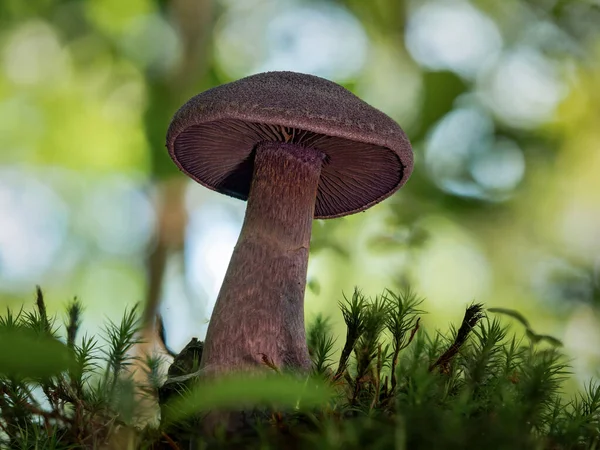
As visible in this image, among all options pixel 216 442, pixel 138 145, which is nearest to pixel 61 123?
pixel 138 145

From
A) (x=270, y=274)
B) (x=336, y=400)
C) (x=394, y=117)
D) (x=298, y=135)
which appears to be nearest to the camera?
(x=336, y=400)

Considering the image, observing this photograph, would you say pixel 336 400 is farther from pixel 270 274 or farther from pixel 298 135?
pixel 298 135

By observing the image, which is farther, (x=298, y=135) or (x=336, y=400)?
(x=298, y=135)

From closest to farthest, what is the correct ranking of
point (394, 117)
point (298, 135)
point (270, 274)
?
point (270, 274)
point (298, 135)
point (394, 117)

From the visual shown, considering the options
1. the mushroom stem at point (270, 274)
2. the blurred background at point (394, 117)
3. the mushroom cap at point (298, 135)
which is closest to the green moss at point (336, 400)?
the mushroom stem at point (270, 274)

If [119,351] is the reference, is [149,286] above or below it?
above

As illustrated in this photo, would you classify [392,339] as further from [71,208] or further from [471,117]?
[71,208]

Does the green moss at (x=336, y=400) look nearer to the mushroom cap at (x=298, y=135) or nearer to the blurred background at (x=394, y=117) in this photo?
the mushroom cap at (x=298, y=135)

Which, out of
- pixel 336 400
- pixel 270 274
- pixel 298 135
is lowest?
pixel 336 400

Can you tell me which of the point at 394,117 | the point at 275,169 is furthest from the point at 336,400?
the point at 394,117
